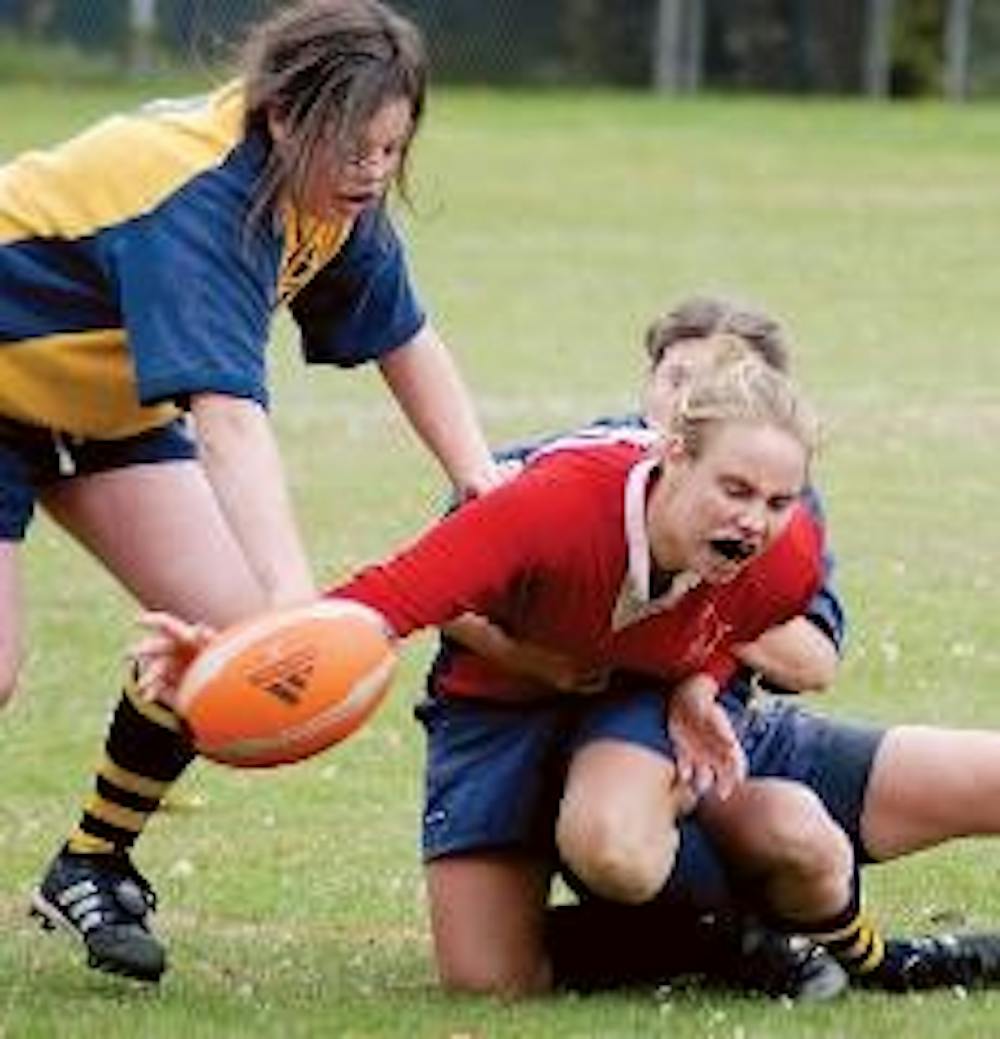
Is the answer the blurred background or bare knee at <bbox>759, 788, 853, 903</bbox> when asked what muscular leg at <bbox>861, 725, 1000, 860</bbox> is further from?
the blurred background

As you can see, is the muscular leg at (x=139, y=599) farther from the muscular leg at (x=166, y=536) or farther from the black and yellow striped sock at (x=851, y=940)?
the black and yellow striped sock at (x=851, y=940)

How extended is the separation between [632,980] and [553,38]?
31.9 metres

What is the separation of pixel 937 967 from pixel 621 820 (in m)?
0.73

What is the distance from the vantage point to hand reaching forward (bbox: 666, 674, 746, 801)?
21.1 ft

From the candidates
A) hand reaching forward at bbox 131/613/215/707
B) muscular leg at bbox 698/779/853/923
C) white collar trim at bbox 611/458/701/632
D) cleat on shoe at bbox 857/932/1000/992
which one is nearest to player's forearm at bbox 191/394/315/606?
hand reaching forward at bbox 131/613/215/707

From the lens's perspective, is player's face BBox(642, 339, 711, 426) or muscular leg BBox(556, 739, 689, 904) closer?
muscular leg BBox(556, 739, 689, 904)

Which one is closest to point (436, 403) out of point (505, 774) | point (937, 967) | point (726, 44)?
point (505, 774)

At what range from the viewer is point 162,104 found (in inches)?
265

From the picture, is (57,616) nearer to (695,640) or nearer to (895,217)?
(695,640)

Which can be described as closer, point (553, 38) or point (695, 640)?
point (695, 640)

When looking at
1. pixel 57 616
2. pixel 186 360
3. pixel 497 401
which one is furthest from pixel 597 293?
pixel 186 360

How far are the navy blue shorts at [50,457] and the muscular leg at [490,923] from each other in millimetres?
986

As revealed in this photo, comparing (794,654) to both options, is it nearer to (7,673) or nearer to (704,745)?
(704,745)

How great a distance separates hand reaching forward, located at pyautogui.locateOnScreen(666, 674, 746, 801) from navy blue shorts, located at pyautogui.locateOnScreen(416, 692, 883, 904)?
230mm
